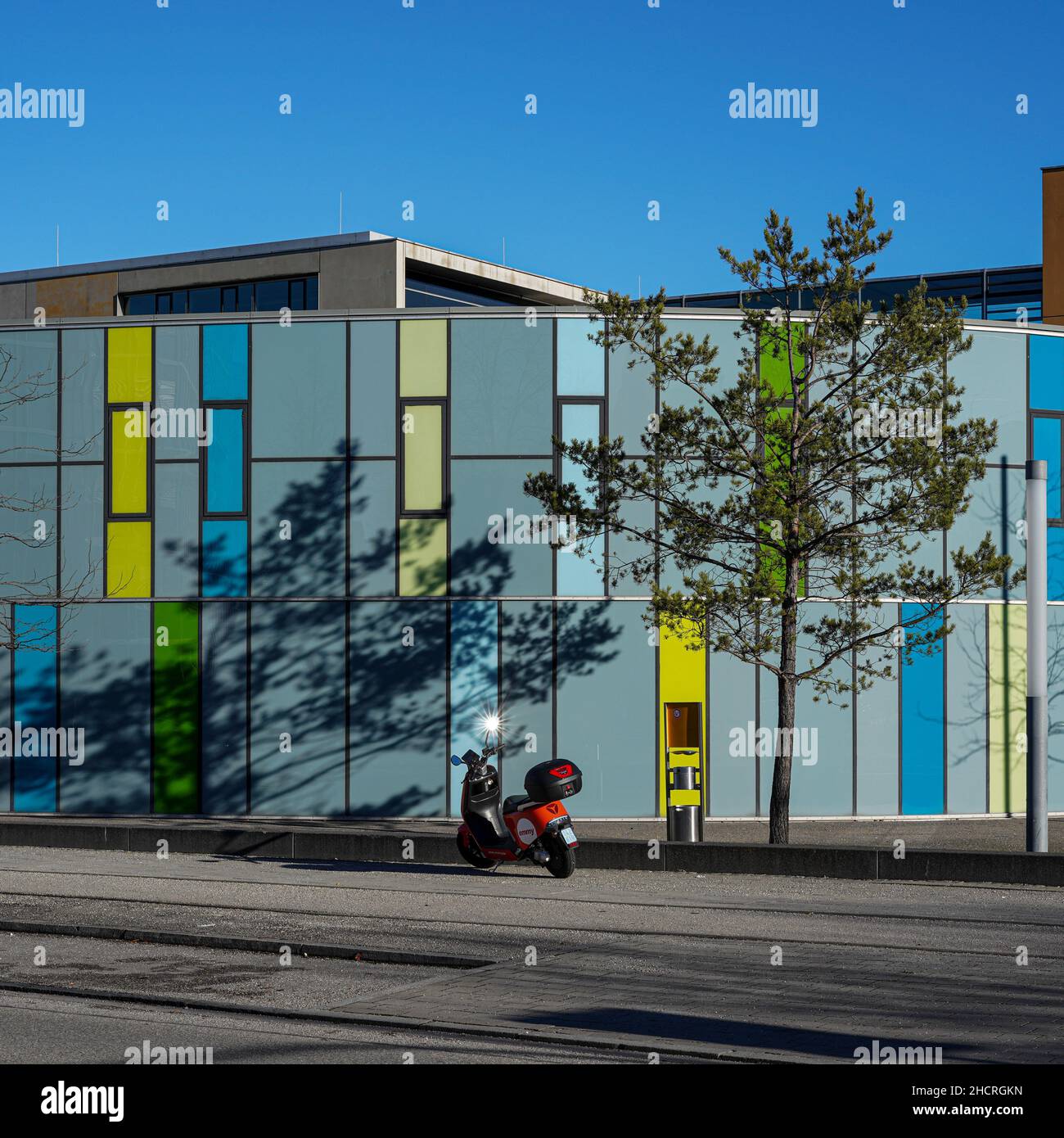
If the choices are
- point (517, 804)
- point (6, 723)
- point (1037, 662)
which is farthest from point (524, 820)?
point (6, 723)

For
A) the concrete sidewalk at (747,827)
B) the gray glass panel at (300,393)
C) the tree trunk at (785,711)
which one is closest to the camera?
the tree trunk at (785,711)

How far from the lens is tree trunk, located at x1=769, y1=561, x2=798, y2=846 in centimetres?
1794

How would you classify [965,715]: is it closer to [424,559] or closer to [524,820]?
[424,559]

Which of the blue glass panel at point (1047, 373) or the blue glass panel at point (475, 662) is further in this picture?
the blue glass panel at point (1047, 373)

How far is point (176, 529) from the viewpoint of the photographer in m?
24.1

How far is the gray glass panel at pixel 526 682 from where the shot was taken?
76.4 ft

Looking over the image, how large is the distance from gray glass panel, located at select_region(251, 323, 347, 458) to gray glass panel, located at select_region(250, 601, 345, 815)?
246cm

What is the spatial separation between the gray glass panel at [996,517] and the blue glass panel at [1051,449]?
451mm

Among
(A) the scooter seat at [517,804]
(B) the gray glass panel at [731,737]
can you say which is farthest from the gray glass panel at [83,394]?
(A) the scooter seat at [517,804]

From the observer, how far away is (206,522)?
24016 mm

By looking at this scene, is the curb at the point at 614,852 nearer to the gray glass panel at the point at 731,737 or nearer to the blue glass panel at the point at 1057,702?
the gray glass panel at the point at 731,737

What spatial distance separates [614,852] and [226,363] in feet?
36.5

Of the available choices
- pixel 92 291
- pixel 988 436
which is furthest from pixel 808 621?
pixel 92 291

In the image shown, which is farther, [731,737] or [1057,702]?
[1057,702]
